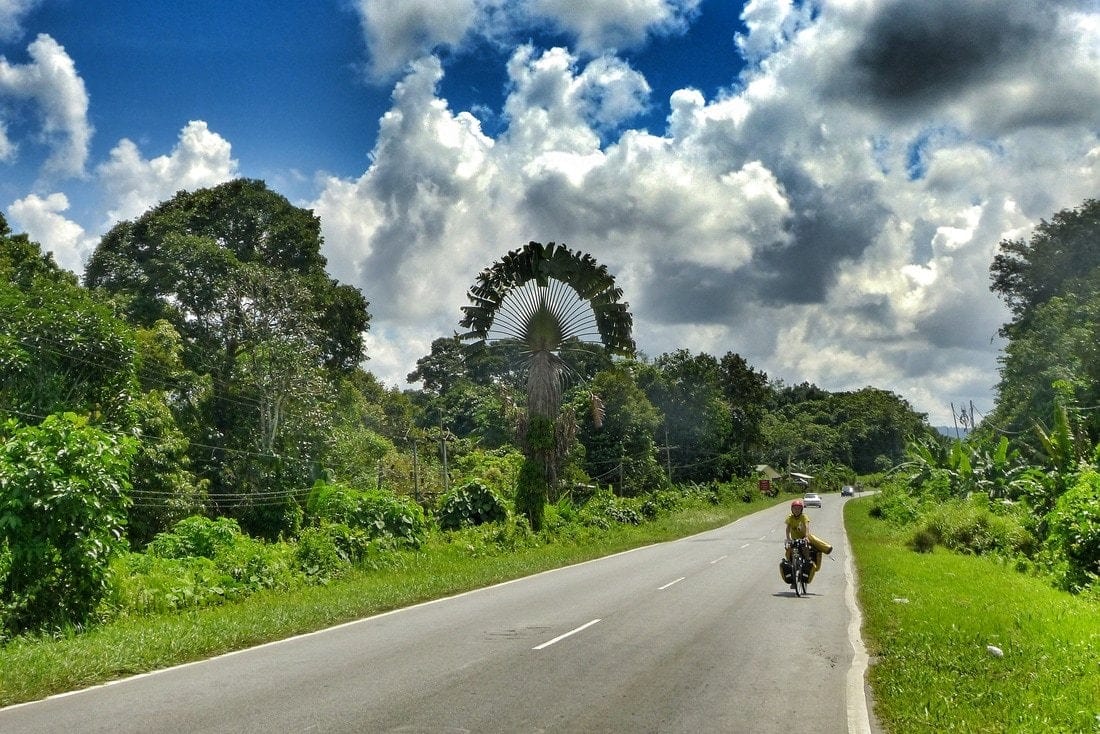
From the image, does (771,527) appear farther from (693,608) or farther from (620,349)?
(693,608)

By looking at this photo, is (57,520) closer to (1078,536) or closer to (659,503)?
(1078,536)

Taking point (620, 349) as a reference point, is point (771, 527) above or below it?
below

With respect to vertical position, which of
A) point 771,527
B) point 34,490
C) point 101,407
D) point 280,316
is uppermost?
point 280,316

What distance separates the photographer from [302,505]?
1519 inches

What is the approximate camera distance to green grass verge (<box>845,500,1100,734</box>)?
7.12 metres

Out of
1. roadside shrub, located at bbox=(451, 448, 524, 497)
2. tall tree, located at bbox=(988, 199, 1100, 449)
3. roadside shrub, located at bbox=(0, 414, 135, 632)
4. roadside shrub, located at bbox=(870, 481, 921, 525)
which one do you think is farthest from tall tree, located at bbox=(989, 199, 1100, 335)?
roadside shrub, located at bbox=(0, 414, 135, 632)

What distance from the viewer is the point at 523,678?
8.59 meters

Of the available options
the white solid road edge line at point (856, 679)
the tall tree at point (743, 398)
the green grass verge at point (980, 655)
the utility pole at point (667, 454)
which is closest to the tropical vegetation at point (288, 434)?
the green grass verge at point (980, 655)

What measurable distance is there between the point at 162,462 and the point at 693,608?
2335 cm

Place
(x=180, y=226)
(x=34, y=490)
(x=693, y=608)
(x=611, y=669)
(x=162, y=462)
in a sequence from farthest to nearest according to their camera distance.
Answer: (x=180, y=226), (x=162, y=462), (x=693, y=608), (x=34, y=490), (x=611, y=669)

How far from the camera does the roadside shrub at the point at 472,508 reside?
28.5m

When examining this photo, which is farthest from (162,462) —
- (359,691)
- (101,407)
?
(359,691)

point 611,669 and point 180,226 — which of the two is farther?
point 180,226

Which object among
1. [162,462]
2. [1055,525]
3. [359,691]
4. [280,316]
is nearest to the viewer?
[359,691]
